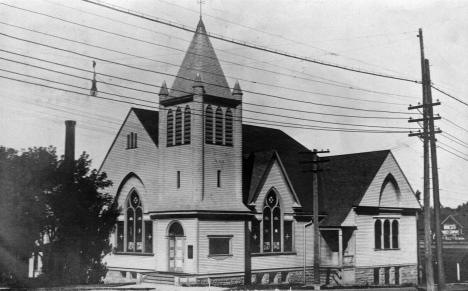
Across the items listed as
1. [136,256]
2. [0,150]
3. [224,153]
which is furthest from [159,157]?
[0,150]

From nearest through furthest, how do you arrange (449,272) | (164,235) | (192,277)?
(192,277)
(164,235)
(449,272)

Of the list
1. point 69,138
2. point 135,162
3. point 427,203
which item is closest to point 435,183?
point 427,203

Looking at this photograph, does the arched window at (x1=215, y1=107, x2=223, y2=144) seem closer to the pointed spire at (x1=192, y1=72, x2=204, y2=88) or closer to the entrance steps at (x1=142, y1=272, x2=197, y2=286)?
the pointed spire at (x1=192, y1=72, x2=204, y2=88)

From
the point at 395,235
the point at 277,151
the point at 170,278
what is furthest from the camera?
the point at 277,151

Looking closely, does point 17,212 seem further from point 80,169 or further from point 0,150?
point 80,169

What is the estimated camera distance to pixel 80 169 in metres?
34.1

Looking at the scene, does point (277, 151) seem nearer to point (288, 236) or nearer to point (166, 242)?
point (288, 236)

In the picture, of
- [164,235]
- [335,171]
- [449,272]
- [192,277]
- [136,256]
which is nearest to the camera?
[192,277]

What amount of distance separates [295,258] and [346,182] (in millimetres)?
7084

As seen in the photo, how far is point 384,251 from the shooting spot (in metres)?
42.5

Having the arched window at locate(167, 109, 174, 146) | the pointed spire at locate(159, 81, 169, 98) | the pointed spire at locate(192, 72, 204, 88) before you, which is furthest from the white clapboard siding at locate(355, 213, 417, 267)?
the pointed spire at locate(159, 81, 169, 98)

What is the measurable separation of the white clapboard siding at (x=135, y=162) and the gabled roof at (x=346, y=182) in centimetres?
1213

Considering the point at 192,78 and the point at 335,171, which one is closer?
the point at 192,78

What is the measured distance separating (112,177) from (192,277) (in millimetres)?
10484
